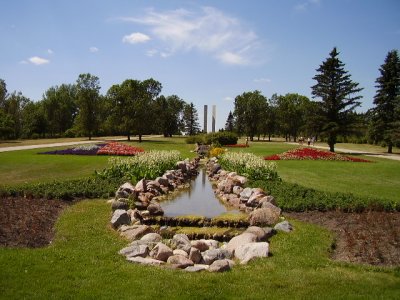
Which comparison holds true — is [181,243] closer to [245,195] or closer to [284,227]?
[284,227]

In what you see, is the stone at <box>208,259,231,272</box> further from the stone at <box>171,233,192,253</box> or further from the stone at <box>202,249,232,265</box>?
the stone at <box>171,233,192,253</box>

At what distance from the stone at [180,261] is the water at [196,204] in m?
4.18

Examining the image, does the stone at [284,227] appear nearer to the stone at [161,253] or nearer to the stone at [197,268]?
the stone at [197,268]

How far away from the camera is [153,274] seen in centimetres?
591

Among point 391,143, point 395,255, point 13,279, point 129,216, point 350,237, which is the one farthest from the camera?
point 391,143

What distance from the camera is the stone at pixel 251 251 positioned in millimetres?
6858

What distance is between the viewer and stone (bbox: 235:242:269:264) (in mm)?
6858

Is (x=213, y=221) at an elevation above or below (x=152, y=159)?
below

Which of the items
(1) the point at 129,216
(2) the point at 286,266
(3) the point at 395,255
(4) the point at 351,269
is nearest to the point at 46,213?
(1) the point at 129,216

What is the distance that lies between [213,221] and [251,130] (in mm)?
64642

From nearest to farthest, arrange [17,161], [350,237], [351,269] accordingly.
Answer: [351,269] → [350,237] → [17,161]

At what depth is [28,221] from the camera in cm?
842

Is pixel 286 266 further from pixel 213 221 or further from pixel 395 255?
pixel 213 221

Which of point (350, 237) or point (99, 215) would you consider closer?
point (350, 237)
